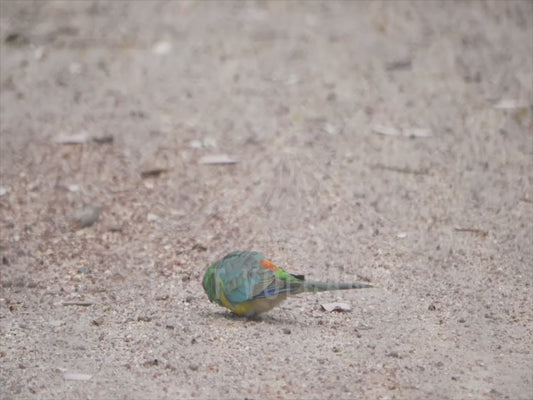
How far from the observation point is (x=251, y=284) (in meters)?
4.56

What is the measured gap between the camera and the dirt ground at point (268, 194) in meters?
4.30

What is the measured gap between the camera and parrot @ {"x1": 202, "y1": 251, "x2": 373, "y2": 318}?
179 inches

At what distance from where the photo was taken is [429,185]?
21.5ft

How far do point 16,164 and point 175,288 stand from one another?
2.18m

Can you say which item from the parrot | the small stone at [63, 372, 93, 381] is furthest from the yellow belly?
the small stone at [63, 372, 93, 381]

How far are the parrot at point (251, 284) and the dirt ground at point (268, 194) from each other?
122mm

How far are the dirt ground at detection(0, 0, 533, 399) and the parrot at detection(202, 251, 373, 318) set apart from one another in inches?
4.8

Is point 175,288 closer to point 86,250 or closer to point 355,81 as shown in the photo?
point 86,250

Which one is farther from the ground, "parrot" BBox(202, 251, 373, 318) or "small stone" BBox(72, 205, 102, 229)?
"parrot" BBox(202, 251, 373, 318)

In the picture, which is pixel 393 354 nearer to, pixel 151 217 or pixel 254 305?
pixel 254 305

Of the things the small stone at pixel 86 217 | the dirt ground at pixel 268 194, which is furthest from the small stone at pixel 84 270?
the small stone at pixel 86 217

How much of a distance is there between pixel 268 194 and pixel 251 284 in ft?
6.26

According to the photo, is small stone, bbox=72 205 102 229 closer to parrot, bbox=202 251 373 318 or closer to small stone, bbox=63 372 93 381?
parrot, bbox=202 251 373 318

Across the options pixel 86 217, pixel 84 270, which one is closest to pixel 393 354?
pixel 84 270
